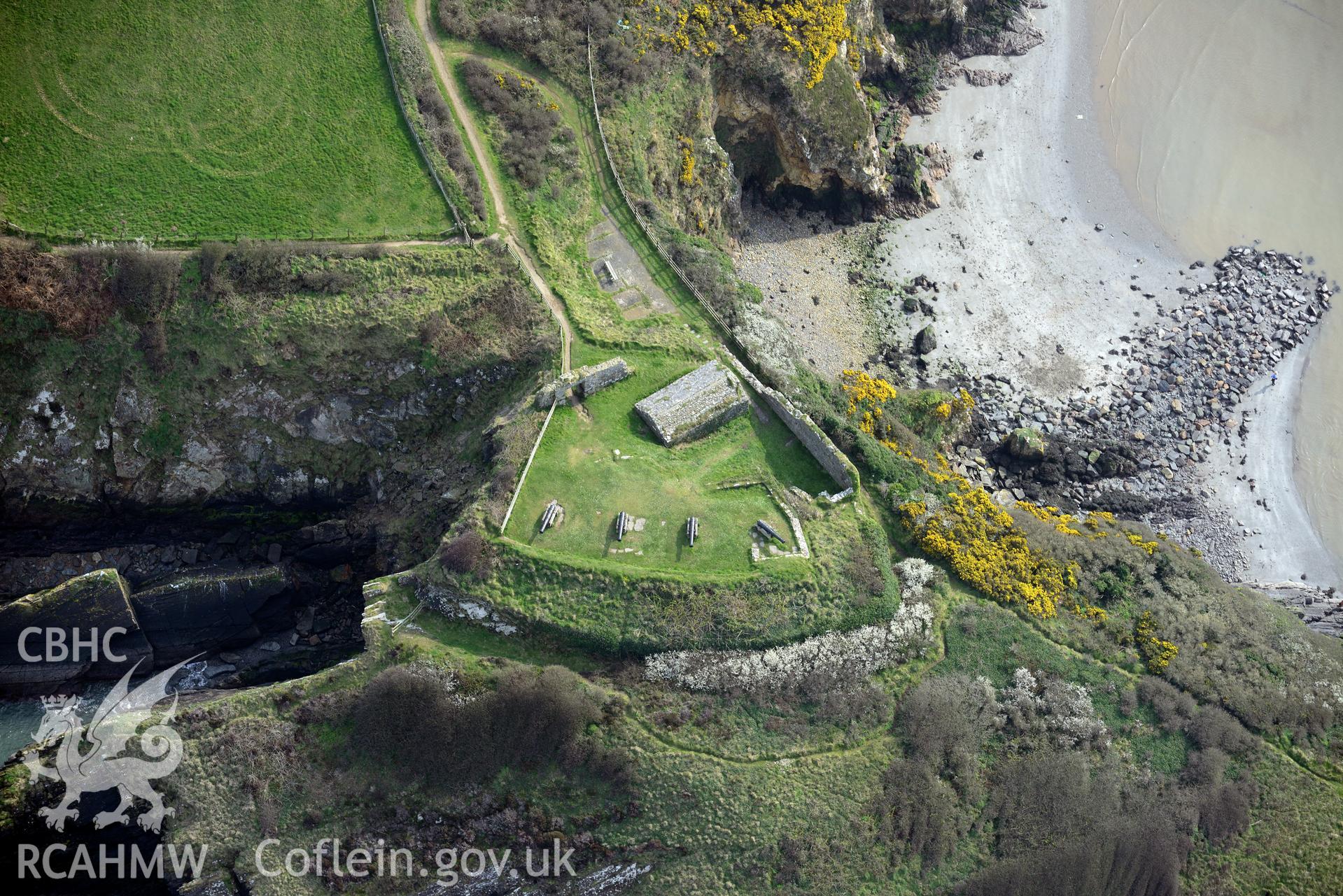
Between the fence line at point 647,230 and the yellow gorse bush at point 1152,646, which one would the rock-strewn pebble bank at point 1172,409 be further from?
the fence line at point 647,230

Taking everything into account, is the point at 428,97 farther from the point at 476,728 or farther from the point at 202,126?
the point at 476,728

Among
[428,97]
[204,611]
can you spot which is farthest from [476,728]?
[428,97]

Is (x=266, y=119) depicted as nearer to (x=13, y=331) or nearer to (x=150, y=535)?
(x=13, y=331)

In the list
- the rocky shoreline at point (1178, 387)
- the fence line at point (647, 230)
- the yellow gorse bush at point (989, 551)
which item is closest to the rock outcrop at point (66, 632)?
the fence line at point (647, 230)

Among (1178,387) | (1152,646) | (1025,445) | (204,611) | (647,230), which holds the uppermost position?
(647,230)

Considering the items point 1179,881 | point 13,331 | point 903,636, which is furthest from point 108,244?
point 1179,881
